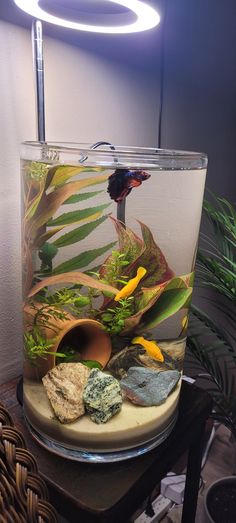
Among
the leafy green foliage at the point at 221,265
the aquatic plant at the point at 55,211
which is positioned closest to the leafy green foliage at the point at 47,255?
the aquatic plant at the point at 55,211

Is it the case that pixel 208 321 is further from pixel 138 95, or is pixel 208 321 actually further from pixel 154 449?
pixel 138 95

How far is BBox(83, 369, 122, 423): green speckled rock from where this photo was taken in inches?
19.0

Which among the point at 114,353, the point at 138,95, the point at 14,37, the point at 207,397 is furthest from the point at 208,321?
the point at 14,37

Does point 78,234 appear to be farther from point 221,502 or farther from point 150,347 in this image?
point 221,502

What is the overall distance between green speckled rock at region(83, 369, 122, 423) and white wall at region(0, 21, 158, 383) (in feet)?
0.96

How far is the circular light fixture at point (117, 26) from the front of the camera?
0.51m

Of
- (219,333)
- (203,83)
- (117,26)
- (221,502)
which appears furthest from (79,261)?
(203,83)

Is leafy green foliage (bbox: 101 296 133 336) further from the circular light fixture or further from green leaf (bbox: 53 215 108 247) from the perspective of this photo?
the circular light fixture

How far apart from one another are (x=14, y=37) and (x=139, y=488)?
2.18 ft

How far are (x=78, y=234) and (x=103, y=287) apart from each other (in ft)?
0.24

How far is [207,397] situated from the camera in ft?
2.18

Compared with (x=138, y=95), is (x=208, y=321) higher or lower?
lower

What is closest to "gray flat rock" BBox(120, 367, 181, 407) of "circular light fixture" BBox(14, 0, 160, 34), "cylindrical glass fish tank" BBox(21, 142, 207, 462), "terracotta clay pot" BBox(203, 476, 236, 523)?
"cylindrical glass fish tank" BBox(21, 142, 207, 462)

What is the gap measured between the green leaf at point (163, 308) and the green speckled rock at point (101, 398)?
91mm
